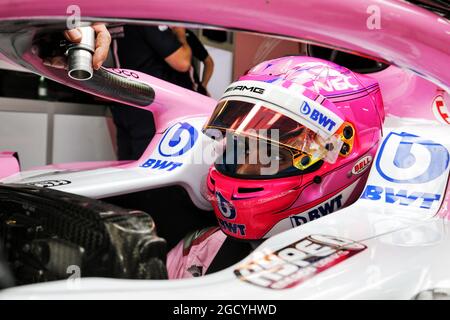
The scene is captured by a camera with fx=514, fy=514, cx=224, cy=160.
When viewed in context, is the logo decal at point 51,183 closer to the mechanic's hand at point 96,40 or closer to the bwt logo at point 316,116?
the mechanic's hand at point 96,40

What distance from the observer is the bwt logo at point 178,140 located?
1.17 meters

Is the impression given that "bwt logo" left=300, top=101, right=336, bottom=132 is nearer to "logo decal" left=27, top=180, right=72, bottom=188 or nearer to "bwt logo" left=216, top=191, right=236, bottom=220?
"bwt logo" left=216, top=191, right=236, bottom=220

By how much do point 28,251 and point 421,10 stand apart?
1.50ft

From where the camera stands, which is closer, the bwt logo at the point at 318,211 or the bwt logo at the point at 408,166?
the bwt logo at the point at 408,166

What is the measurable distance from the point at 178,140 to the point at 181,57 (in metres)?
0.30

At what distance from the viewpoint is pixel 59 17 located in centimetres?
34

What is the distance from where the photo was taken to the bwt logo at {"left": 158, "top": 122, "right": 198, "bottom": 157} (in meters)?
1.17

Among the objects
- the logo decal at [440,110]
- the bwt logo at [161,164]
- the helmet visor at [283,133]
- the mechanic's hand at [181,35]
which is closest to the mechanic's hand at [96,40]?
the helmet visor at [283,133]

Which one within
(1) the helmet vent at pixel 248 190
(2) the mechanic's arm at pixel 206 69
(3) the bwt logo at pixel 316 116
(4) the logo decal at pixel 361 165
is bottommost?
(1) the helmet vent at pixel 248 190

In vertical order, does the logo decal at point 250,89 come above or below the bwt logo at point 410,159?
above

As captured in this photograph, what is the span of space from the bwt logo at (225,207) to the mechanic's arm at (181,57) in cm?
53

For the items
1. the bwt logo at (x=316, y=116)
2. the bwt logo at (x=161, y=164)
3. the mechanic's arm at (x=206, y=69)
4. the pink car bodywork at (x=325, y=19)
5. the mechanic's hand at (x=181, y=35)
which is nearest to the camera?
the pink car bodywork at (x=325, y=19)

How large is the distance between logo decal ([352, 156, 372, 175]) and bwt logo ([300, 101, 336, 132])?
90 millimetres
